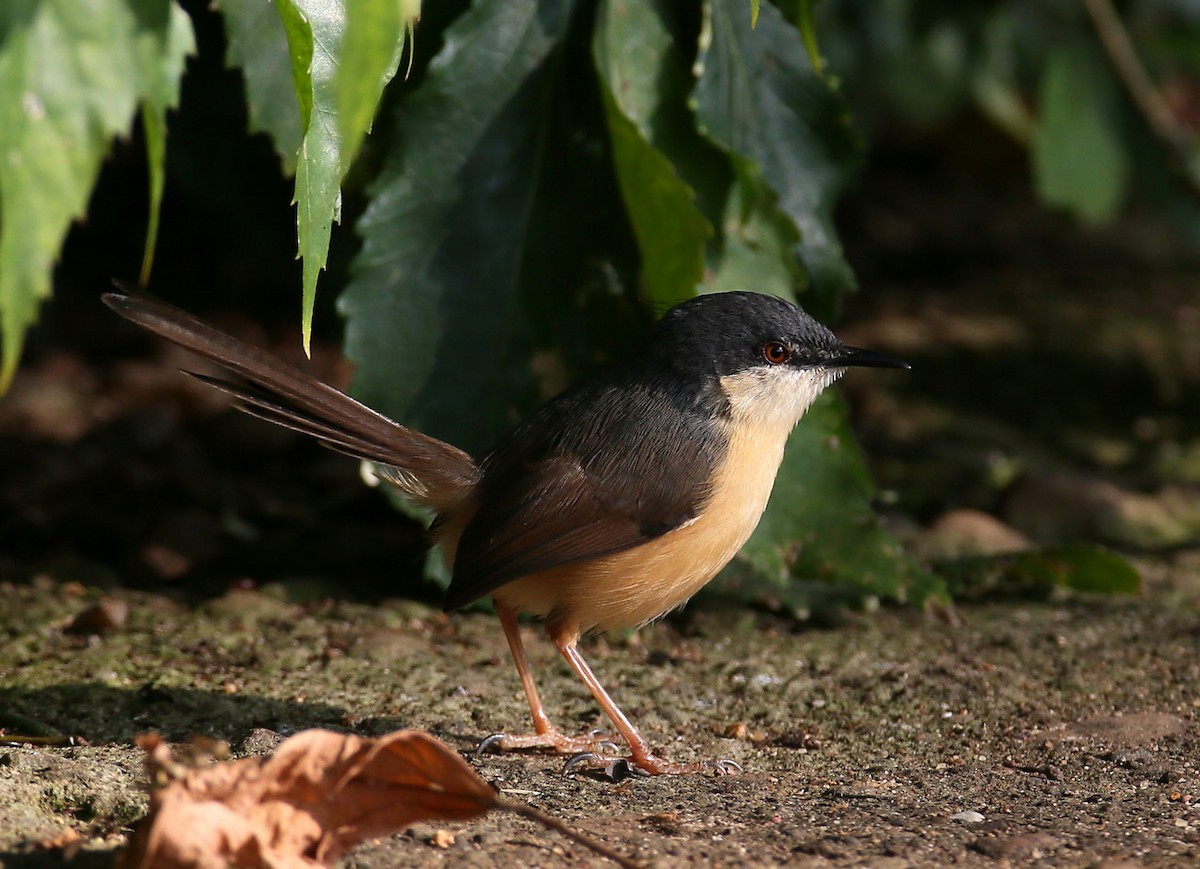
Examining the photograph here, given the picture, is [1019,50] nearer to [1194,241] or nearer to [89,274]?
[1194,241]

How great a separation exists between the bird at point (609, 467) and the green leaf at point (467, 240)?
0.33 meters

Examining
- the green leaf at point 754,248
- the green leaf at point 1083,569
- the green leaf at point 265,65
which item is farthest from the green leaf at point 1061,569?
the green leaf at point 265,65

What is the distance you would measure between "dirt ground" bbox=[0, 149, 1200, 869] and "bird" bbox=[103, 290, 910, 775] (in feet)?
1.28

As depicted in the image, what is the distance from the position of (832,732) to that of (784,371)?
1086mm

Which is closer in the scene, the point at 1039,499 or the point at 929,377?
the point at 1039,499

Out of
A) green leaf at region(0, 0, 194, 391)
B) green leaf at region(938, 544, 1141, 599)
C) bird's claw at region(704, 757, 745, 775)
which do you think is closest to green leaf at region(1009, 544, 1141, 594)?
green leaf at region(938, 544, 1141, 599)

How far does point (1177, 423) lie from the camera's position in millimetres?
7023

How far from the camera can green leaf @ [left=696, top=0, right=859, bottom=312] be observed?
4367 mm

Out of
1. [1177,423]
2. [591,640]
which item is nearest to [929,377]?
[1177,423]

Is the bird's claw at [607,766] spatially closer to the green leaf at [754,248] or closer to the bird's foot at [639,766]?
the bird's foot at [639,766]

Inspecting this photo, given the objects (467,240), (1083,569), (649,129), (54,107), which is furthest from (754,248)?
(54,107)

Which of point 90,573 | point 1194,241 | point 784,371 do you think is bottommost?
point 90,573

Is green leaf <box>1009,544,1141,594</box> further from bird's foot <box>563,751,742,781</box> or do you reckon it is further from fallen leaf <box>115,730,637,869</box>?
fallen leaf <box>115,730,637,869</box>

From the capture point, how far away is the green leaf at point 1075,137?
22.0 ft
